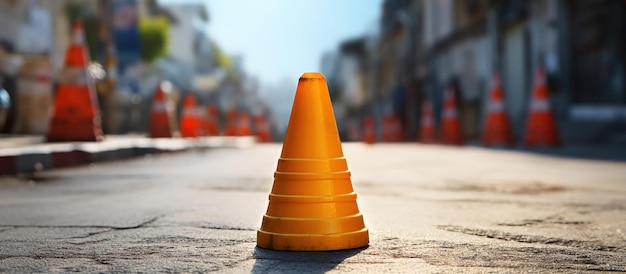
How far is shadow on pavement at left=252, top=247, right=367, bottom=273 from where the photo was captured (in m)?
2.58

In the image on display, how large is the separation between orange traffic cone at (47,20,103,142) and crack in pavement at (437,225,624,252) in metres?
Result: 7.42

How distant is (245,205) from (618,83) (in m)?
11.3

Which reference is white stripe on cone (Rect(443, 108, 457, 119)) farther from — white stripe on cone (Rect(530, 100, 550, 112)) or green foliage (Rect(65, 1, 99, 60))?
green foliage (Rect(65, 1, 99, 60))

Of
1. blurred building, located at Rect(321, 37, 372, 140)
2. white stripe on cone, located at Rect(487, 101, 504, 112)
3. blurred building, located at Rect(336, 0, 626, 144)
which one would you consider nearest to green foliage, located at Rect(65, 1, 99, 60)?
blurred building, located at Rect(321, 37, 372, 140)

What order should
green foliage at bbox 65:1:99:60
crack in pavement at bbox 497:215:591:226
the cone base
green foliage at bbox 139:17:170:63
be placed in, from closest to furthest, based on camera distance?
1. the cone base
2. crack in pavement at bbox 497:215:591:226
3. green foliage at bbox 65:1:99:60
4. green foliage at bbox 139:17:170:63

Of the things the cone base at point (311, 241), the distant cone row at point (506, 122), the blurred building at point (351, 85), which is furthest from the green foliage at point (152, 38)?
the cone base at point (311, 241)

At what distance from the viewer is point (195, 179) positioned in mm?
6750

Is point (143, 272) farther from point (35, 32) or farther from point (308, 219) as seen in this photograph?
point (35, 32)

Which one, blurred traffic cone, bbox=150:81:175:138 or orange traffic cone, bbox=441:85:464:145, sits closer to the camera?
blurred traffic cone, bbox=150:81:175:138

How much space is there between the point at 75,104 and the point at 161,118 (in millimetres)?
5313

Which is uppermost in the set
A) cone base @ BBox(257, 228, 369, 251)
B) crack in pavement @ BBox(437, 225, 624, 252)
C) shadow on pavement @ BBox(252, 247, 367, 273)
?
cone base @ BBox(257, 228, 369, 251)

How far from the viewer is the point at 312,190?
303 cm

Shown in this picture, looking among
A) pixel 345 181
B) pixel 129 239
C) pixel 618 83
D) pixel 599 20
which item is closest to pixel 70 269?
pixel 129 239

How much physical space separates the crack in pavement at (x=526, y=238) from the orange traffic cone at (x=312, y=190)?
1.95ft
